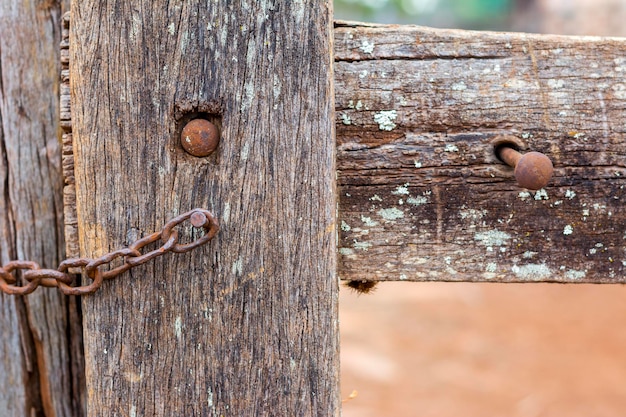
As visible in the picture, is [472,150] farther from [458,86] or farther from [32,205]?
[32,205]

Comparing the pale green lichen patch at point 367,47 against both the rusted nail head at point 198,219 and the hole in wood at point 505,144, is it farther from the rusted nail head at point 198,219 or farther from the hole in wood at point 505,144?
the rusted nail head at point 198,219

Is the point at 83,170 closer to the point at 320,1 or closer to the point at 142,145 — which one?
the point at 142,145

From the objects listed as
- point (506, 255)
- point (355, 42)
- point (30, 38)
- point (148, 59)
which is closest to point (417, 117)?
point (355, 42)

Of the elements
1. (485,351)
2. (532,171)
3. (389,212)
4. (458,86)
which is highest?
(458,86)

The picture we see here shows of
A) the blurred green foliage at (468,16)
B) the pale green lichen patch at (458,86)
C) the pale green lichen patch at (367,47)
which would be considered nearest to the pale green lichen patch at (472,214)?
the pale green lichen patch at (458,86)

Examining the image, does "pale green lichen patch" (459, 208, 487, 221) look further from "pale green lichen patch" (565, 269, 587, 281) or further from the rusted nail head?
the rusted nail head

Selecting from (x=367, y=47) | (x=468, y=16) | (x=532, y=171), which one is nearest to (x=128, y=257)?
(x=367, y=47)

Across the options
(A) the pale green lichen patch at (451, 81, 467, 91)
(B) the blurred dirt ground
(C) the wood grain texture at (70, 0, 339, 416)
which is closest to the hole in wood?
(A) the pale green lichen patch at (451, 81, 467, 91)
